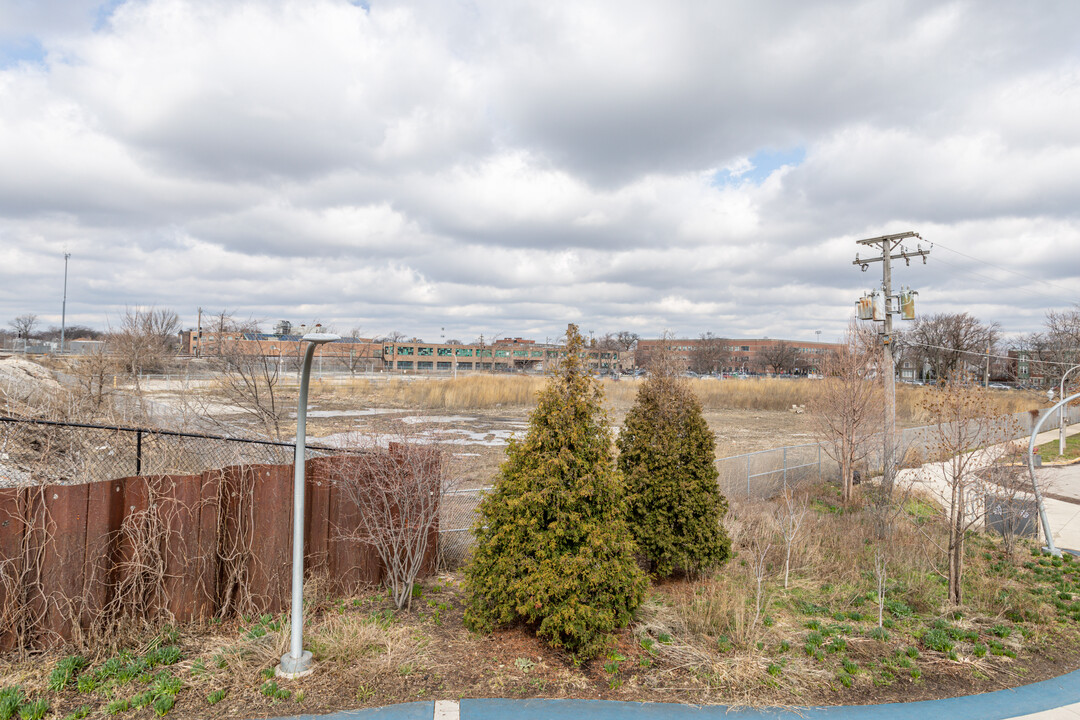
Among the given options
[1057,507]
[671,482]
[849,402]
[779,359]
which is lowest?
[1057,507]

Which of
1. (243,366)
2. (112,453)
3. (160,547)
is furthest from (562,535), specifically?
(243,366)

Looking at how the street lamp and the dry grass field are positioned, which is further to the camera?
the street lamp

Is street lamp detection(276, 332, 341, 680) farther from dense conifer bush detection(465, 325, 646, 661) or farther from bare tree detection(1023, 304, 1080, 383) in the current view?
bare tree detection(1023, 304, 1080, 383)

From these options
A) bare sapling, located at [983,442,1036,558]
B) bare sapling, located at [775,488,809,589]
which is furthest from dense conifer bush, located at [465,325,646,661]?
bare sapling, located at [983,442,1036,558]

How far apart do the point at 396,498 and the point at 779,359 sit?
10285 centimetres

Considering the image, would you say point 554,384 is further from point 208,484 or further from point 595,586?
point 208,484

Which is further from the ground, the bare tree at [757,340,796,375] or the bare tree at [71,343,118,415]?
the bare tree at [757,340,796,375]

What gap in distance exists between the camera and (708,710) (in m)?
4.46

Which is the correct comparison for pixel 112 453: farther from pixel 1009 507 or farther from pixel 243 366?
pixel 1009 507

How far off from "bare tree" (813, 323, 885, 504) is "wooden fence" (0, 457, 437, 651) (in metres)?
12.7

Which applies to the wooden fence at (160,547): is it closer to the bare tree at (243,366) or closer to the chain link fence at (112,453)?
the chain link fence at (112,453)

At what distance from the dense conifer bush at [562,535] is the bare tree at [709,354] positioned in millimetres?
101010

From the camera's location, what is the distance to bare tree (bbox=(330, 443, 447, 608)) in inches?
241

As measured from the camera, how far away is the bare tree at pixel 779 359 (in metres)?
99.7
